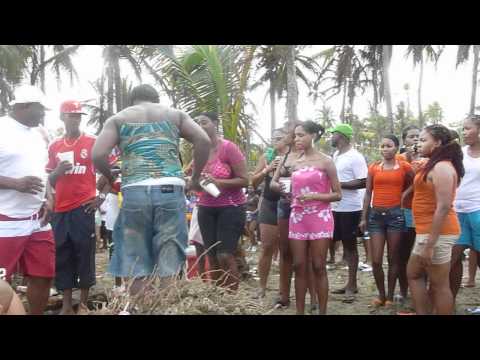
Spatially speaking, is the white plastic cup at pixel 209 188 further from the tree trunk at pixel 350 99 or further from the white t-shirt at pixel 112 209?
the tree trunk at pixel 350 99

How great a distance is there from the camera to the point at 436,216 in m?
3.69

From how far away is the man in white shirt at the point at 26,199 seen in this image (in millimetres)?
3844

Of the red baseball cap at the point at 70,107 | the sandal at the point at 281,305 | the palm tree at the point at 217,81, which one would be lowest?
the sandal at the point at 281,305

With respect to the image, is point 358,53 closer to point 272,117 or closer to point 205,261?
point 272,117

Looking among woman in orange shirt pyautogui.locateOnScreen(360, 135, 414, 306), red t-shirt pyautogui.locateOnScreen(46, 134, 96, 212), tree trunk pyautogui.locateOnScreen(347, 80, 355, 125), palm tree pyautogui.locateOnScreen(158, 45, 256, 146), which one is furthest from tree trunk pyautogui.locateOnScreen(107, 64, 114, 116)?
woman in orange shirt pyautogui.locateOnScreen(360, 135, 414, 306)

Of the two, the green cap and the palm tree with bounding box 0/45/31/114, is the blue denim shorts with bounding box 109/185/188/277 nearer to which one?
the green cap

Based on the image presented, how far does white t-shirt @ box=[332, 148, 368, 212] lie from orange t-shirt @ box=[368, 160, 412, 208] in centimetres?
60

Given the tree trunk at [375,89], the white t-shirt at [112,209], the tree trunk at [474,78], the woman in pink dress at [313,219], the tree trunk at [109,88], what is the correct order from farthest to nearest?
the tree trunk at [375,89] < the tree trunk at [474,78] < the tree trunk at [109,88] < the white t-shirt at [112,209] < the woman in pink dress at [313,219]

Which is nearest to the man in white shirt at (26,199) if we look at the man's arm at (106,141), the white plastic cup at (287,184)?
the man's arm at (106,141)

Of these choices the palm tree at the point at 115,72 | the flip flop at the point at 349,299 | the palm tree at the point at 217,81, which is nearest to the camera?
the flip flop at the point at 349,299

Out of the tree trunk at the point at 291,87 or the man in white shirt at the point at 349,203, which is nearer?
the man in white shirt at the point at 349,203

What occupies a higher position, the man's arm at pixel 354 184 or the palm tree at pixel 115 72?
the palm tree at pixel 115 72

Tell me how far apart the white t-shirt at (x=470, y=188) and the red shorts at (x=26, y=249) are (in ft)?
12.7

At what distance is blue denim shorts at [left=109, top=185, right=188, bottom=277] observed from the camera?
352 centimetres
